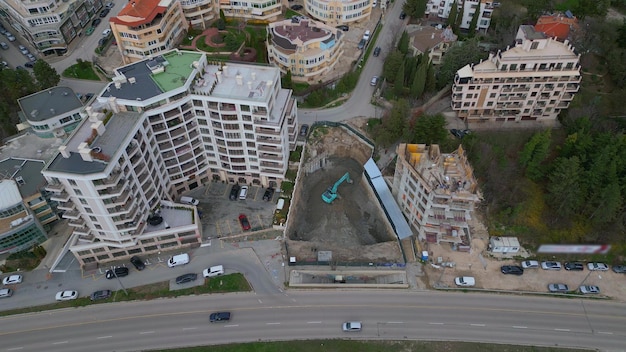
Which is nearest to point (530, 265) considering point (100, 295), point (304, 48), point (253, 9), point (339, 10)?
point (304, 48)

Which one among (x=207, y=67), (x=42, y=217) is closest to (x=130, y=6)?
(x=207, y=67)

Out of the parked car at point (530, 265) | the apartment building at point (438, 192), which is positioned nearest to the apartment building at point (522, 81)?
the apartment building at point (438, 192)

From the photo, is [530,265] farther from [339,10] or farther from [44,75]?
[44,75]

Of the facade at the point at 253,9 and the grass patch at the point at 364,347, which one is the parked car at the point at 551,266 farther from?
the facade at the point at 253,9

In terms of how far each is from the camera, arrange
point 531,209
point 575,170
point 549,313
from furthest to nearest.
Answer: point 531,209, point 575,170, point 549,313

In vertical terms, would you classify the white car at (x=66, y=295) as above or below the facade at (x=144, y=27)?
below

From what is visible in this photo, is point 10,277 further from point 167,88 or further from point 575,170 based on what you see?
point 575,170

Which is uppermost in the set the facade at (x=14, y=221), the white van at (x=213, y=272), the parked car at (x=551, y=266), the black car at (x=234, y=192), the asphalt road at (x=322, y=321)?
the facade at (x=14, y=221)
